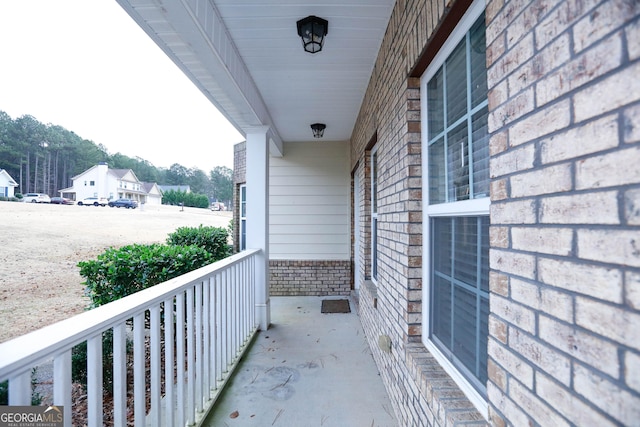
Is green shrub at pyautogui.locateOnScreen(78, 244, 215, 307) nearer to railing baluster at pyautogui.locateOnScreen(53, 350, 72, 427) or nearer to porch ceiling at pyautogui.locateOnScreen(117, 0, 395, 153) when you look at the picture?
porch ceiling at pyautogui.locateOnScreen(117, 0, 395, 153)

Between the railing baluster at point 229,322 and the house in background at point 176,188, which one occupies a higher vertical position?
the house in background at point 176,188

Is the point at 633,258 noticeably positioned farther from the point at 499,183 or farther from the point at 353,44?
the point at 353,44

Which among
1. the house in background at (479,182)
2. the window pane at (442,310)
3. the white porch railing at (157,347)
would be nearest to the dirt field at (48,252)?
the white porch railing at (157,347)

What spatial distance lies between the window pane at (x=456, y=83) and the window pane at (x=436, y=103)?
0.28 feet

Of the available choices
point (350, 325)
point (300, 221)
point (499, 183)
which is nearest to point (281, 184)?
point (300, 221)

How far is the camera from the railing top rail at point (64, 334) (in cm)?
81

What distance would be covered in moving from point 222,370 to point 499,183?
2.58 m

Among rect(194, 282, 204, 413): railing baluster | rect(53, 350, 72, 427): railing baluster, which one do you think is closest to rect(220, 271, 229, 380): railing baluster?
rect(194, 282, 204, 413): railing baluster

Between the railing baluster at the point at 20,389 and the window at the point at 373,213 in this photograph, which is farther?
the window at the point at 373,213

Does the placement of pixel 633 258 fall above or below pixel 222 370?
above

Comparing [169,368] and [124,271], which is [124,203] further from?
[169,368]

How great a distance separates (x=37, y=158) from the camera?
3.10m

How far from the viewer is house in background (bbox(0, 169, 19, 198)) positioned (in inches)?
91.4

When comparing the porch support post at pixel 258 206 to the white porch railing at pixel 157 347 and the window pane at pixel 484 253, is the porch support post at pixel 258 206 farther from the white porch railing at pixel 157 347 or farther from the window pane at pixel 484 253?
the window pane at pixel 484 253
